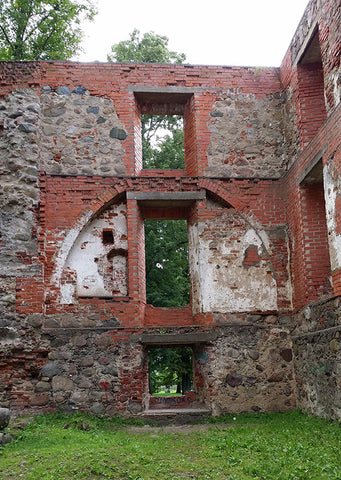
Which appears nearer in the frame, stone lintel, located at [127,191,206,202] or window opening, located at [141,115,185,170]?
stone lintel, located at [127,191,206,202]

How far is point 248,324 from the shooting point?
941 centimetres

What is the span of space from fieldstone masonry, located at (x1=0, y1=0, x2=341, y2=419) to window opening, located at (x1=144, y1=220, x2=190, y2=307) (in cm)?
399

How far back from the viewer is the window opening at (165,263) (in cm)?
1405

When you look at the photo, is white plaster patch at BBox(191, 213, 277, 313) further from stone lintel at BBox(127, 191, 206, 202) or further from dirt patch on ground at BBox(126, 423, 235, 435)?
dirt patch on ground at BBox(126, 423, 235, 435)

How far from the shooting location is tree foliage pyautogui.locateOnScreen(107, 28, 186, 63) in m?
16.4

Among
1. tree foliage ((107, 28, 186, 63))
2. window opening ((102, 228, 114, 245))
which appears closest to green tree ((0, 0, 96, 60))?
tree foliage ((107, 28, 186, 63))

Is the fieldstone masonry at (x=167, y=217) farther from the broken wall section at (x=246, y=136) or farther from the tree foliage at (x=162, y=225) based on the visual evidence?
the tree foliage at (x=162, y=225)

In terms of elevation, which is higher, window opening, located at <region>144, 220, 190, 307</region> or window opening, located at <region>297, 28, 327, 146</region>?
window opening, located at <region>297, 28, 327, 146</region>

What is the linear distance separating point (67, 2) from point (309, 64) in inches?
324

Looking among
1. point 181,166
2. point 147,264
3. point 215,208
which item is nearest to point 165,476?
point 215,208

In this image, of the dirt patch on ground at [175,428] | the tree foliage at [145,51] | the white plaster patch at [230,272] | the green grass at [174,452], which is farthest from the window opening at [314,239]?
the tree foliage at [145,51]

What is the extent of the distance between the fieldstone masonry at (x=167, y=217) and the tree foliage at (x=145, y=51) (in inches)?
248

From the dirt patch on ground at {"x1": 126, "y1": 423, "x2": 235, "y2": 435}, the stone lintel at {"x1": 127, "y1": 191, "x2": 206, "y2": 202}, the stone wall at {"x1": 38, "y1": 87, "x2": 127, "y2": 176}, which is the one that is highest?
the stone wall at {"x1": 38, "y1": 87, "x2": 127, "y2": 176}

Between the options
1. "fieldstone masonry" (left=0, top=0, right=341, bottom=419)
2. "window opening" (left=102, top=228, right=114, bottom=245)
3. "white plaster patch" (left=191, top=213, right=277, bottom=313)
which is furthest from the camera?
"window opening" (left=102, top=228, right=114, bottom=245)
